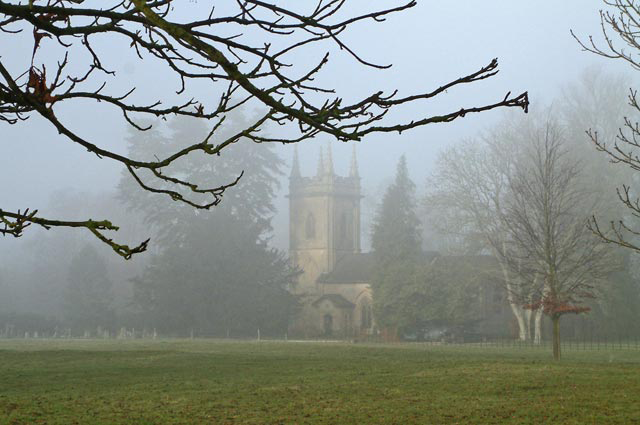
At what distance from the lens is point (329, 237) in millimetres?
77500

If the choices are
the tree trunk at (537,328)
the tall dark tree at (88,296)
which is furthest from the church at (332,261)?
the tall dark tree at (88,296)

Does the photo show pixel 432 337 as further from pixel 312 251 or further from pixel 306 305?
pixel 312 251

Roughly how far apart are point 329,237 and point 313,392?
61284 mm

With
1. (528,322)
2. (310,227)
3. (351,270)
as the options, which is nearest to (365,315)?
(351,270)

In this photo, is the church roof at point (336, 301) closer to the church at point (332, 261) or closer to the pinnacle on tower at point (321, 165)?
the church at point (332, 261)

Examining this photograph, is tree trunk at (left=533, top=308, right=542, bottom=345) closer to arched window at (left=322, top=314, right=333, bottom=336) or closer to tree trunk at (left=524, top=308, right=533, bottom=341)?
tree trunk at (left=524, top=308, right=533, bottom=341)

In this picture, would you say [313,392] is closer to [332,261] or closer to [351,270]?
[351,270]

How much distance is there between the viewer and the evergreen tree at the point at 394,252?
52.5 metres

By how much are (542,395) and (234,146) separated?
55993 millimetres

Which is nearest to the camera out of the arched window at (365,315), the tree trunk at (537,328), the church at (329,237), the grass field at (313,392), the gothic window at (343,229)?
the grass field at (313,392)

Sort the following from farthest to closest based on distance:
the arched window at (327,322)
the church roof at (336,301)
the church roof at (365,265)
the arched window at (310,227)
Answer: the arched window at (310,227) → the church roof at (336,301) → the arched window at (327,322) → the church roof at (365,265)

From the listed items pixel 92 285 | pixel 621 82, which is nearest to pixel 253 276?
pixel 92 285

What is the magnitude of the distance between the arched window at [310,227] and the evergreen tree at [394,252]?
779 inches

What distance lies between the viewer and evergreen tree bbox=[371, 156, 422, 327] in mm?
52531
